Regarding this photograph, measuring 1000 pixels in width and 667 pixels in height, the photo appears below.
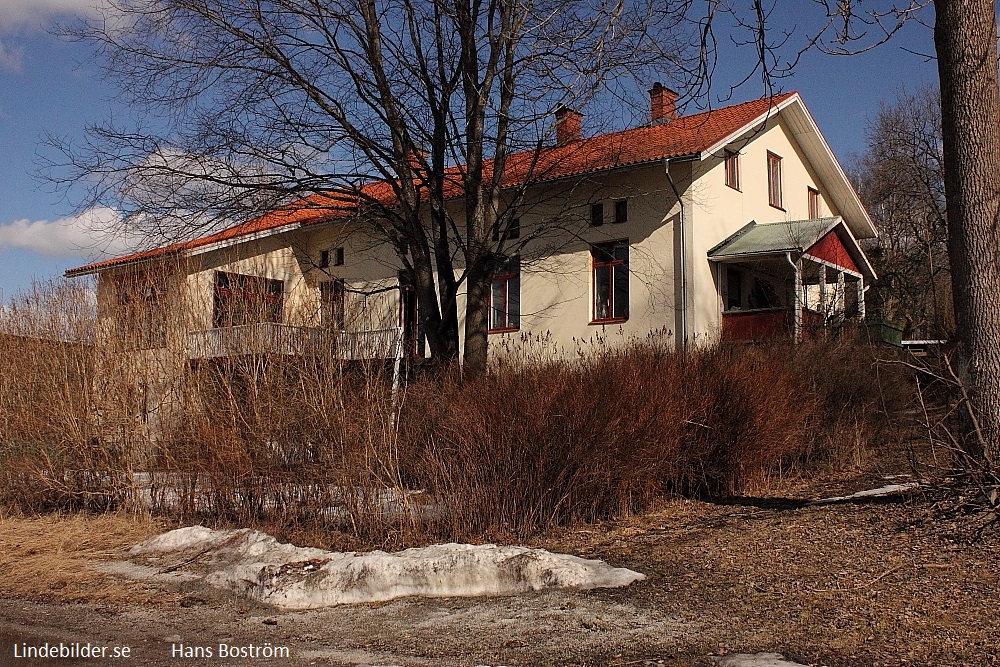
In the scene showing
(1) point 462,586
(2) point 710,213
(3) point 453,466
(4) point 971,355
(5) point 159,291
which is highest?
(2) point 710,213

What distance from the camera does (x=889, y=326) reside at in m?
20.5

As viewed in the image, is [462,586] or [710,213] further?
[710,213]

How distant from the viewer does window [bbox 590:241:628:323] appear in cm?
1991

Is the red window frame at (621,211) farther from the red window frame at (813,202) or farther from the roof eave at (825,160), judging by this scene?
the red window frame at (813,202)

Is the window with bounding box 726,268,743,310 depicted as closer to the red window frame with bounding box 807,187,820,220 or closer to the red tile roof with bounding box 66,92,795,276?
the red tile roof with bounding box 66,92,795,276

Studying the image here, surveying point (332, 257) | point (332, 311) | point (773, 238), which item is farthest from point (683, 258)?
point (332, 257)

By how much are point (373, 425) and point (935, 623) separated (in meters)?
5.23

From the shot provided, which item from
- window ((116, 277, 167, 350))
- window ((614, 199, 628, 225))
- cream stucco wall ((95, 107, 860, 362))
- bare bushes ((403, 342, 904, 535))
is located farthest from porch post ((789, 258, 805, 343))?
window ((116, 277, 167, 350))

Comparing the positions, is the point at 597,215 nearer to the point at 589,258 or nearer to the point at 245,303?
the point at 589,258

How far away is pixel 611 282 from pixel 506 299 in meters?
3.13

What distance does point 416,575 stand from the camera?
6625 millimetres

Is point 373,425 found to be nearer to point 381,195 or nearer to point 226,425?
point 226,425

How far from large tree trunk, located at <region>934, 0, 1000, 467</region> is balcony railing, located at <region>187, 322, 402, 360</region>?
5.88m

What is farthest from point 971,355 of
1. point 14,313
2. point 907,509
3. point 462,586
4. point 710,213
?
point 710,213
